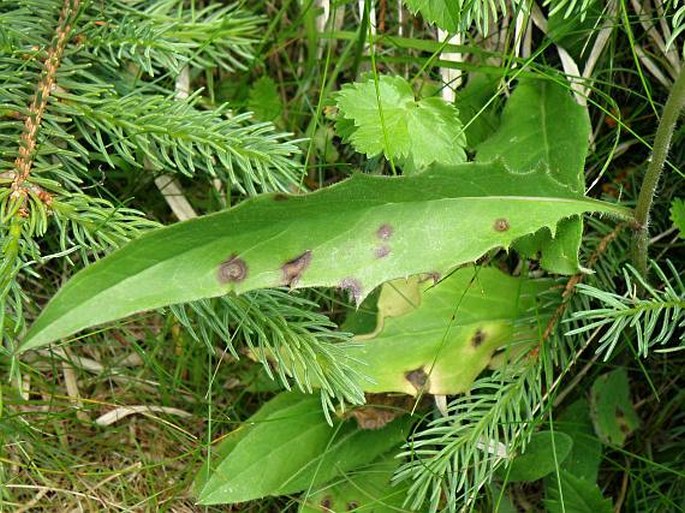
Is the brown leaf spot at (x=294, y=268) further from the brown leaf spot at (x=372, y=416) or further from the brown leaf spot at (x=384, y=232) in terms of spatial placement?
the brown leaf spot at (x=372, y=416)

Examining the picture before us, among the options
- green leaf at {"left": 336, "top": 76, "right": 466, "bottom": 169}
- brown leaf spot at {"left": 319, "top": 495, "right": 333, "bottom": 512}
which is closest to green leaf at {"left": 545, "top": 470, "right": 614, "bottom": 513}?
brown leaf spot at {"left": 319, "top": 495, "right": 333, "bottom": 512}

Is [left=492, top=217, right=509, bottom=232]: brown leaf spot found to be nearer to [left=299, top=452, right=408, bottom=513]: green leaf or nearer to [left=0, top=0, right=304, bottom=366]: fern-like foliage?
[left=0, top=0, right=304, bottom=366]: fern-like foliage

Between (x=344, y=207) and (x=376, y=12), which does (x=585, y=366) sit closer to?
(x=344, y=207)

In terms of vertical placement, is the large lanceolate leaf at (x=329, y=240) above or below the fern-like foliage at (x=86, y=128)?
below

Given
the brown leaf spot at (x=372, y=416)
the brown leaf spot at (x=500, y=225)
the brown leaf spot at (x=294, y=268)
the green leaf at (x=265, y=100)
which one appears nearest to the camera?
the brown leaf spot at (x=294, y=268)

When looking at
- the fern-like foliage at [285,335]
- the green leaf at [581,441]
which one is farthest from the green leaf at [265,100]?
the green leaf at [581,441]

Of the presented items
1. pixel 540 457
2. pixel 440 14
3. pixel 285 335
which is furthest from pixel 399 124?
pixel 540 457
